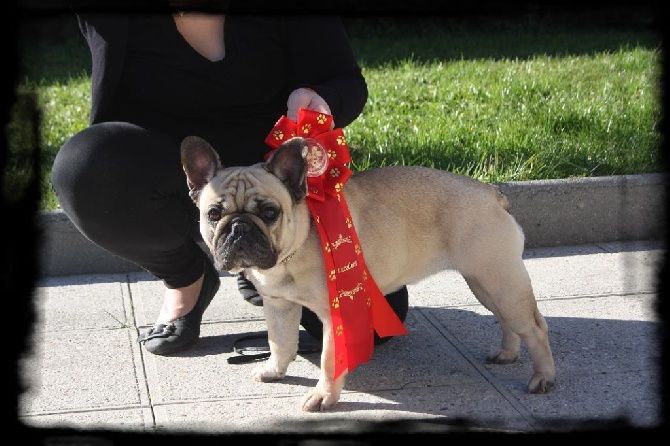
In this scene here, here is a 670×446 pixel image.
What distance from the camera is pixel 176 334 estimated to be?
397 centimetres

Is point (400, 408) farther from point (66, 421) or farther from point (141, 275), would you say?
point (141, 275)

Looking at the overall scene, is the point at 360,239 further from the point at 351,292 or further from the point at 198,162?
the point at 198,162

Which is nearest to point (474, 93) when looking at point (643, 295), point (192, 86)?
point (643, 295)

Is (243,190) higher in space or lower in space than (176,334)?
higher

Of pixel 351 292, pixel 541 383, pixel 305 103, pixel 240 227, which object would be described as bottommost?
pixel 541 383

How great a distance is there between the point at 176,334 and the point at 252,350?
1.04 feet

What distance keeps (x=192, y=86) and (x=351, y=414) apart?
146cm

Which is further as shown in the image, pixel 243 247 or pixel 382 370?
pixel 382 370

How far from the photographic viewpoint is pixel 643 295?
4.51 metres

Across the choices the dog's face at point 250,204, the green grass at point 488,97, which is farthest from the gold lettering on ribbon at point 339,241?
the green grass at point 488,97

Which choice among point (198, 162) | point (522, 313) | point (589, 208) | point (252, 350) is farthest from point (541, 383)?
point (589, 208)

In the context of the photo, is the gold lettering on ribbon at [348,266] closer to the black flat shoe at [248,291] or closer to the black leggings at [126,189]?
the black leggings at [126,189]

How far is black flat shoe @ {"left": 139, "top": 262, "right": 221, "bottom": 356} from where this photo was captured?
3949 millimetres

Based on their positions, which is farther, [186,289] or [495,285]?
[186,289]
